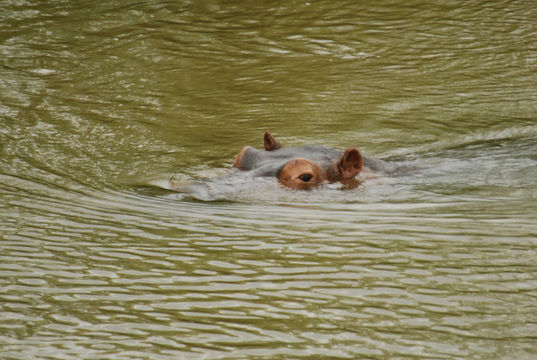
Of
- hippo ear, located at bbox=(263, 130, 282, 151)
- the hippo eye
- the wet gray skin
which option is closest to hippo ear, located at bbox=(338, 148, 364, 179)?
the wet gray skin

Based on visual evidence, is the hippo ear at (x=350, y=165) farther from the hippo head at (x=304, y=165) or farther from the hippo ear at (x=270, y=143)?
the hippo ear at (x=270, y=143)

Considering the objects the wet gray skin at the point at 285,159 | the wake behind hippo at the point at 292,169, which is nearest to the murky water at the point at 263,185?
the wake behind hippo at the point at 292,169

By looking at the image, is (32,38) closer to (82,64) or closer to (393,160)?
(82,64)

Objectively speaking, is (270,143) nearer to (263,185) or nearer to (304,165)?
(304,165)

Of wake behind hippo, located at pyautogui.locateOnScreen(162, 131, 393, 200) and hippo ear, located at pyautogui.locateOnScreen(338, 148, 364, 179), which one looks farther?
hippo ear, located at pyautogui.locateOnScreen(338, 148, 364, 179)

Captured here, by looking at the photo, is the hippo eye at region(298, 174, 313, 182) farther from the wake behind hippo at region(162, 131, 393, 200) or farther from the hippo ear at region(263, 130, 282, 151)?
the hippo ear at region(263, 130, 282, 151)

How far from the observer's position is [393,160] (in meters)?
8.44

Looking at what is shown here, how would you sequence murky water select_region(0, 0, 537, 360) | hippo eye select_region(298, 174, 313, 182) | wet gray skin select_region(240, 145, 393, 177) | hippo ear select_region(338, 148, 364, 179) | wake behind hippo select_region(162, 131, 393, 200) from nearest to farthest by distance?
1. murky water select_region(0, 0, 537, 360)
2. wake behind hippo select_region(162, 131, 393, 200)
3. hippo eye select_region(298, 174, 313, 182)
4. wet gray skin select_region(240, 145, 393, 177)
5. hippo ear select_region(338, 148, 364, 179)

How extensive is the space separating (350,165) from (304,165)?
1.51 feet

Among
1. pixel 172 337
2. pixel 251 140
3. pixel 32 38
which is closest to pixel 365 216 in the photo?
pixel 172 337

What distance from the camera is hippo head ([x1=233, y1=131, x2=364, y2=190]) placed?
6.89 meters

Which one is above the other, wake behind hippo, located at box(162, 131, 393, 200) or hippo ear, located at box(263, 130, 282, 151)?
hippo ear, located at box(263, 130, 282, 151)

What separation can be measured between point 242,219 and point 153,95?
5525 mm

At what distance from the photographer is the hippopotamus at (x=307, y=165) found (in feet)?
22.6
